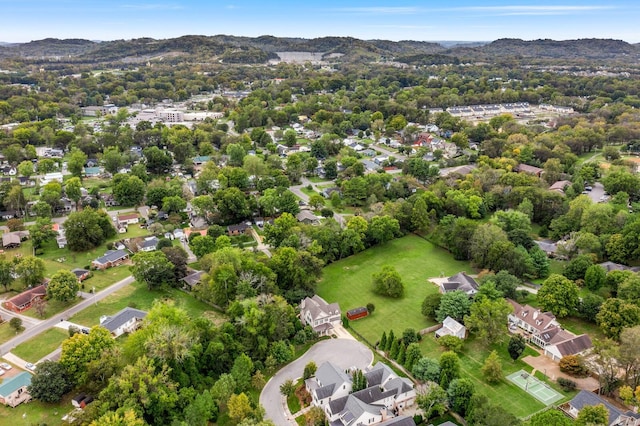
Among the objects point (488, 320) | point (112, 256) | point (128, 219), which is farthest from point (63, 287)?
point (488, 320)

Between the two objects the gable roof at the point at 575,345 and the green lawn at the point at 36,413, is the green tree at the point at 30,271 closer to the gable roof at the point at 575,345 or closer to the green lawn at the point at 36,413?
the green lawn at the point at 36,413

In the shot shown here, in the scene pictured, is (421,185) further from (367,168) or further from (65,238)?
(65,238)

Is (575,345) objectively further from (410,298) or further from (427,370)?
(410,298)

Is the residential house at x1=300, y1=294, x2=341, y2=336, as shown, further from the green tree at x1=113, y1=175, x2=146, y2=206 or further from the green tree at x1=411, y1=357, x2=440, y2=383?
the green tree at x1=113, y1=175, x2=146, y2=206

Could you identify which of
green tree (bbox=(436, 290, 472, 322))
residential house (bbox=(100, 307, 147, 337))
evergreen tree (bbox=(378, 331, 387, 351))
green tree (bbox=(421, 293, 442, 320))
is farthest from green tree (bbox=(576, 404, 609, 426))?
residential house (bbox=(100, 307, 147, 337))

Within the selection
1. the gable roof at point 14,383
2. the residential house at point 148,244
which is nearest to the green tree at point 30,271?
the residential house at point 148,244
